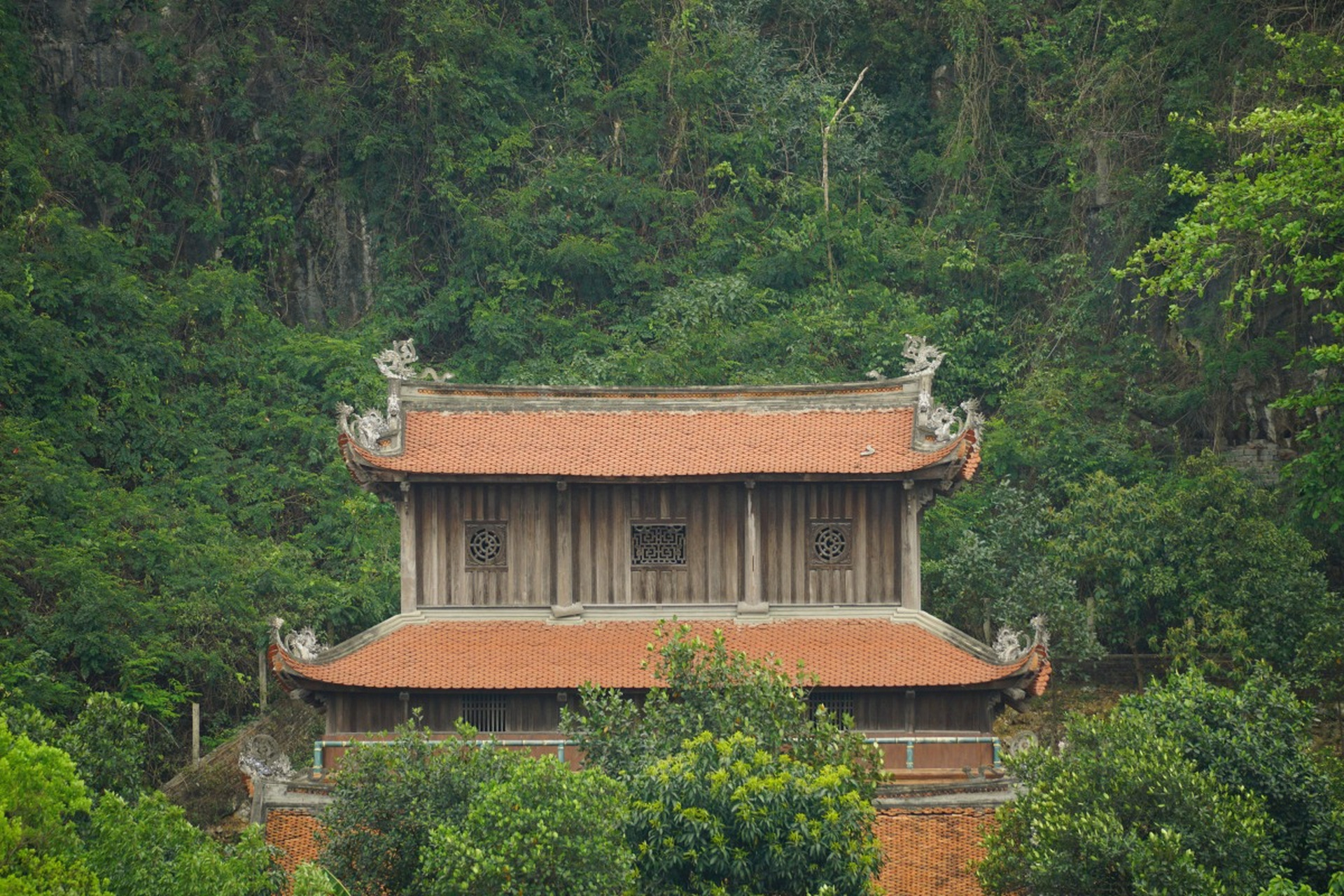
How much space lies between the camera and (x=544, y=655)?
27672 mm

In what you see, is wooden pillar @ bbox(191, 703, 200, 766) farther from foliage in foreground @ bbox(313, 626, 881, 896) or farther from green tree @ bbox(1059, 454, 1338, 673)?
green tree @ bbox(1059, 454, 1338, 673)

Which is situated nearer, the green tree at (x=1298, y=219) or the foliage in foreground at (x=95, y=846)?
the foliage in foreground at (x=95, y=846)

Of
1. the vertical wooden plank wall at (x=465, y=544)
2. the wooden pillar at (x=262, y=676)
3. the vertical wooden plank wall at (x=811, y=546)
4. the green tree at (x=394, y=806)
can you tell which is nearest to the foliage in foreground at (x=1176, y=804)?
the green tree at (x=394, y=806)

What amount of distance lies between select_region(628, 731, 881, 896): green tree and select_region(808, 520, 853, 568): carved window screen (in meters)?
8.76

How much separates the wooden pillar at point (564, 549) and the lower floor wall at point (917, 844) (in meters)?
5.53

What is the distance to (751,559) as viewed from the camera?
2880 centimetres

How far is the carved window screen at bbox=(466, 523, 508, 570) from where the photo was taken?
29016 mm

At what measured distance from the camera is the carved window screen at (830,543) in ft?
95.1

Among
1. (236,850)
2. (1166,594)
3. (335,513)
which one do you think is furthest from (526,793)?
(335,513)

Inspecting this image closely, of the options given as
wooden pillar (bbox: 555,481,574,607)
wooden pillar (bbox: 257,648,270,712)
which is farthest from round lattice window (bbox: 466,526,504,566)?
wooden pillar (bbox: 257,648,270,712)

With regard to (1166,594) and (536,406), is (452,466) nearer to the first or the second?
(536,406)

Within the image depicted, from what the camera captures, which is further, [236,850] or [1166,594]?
[1166,594]

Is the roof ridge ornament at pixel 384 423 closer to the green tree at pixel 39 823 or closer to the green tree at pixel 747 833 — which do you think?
the green tree at pixel 747 833

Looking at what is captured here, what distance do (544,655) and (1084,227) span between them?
2606 cm
